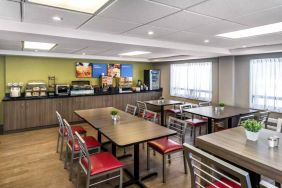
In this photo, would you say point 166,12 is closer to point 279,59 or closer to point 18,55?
point 279,59

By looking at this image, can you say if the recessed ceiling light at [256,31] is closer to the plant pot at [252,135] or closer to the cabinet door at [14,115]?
the plant pot at [252,135]

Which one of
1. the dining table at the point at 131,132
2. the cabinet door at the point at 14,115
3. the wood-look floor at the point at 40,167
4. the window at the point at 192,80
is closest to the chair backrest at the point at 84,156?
the dining table at the point at 131,132

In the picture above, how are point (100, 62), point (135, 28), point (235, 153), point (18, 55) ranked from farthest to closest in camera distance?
point (100, 62) < point (18, 55) < point (135, 28) < point (235, 153)

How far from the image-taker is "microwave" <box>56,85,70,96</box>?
18.9ft

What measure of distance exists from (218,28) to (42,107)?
16.4 ft

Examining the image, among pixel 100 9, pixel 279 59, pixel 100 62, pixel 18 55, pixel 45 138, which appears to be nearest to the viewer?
pixel 100 9

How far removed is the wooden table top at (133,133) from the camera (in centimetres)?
242

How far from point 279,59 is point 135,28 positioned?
144 inches

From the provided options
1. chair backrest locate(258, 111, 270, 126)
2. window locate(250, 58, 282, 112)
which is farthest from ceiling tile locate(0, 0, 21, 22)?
window locate(250, 58, 282, 112)

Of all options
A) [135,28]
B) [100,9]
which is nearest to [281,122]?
[135,28]

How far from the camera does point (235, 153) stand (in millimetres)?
1819

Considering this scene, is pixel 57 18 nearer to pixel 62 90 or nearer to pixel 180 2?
pixel 180 2

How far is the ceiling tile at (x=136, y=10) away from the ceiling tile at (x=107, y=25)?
16cm

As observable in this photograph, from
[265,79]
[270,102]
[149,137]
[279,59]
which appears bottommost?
[149,137]
